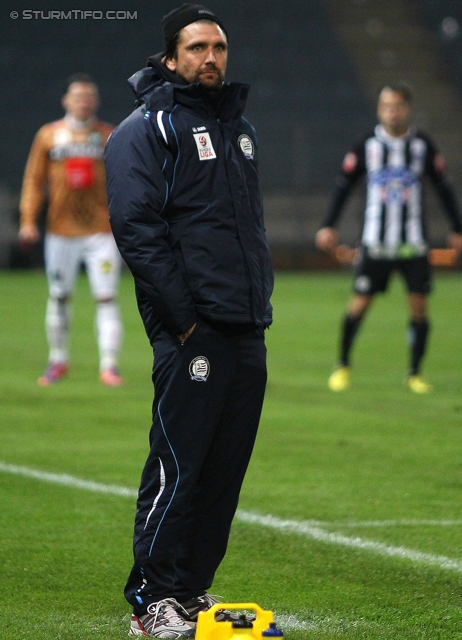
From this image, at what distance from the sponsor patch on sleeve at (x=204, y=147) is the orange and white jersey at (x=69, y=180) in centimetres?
582

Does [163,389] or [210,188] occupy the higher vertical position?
A: [210,188]

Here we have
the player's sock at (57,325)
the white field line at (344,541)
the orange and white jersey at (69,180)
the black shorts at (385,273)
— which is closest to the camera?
the white field line at (344,541)

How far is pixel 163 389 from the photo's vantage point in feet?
11.5

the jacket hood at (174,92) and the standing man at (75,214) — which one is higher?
the jacket hood at (174,92)

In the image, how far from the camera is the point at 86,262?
30.4ft

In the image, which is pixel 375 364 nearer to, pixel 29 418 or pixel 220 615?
pixel 29 418

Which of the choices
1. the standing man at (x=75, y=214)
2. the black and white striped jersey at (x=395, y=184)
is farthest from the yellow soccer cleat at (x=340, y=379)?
the standing man at (x=75, y=214)

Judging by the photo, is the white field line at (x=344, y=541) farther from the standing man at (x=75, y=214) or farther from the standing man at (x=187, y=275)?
the standing man at (x=75, y=214)

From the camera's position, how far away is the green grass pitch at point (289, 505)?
3.77m

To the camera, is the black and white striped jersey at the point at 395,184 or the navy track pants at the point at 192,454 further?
the black and white striped jersey at the point at 395,184

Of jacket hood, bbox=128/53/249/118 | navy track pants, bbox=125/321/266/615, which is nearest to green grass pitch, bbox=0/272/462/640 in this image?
navy track pants, bbox=125/321/266/615

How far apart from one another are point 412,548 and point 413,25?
982 inches

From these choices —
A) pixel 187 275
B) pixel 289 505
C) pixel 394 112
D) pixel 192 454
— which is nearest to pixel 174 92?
pixel 187 275

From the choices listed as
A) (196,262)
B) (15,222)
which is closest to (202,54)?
(196,262)
